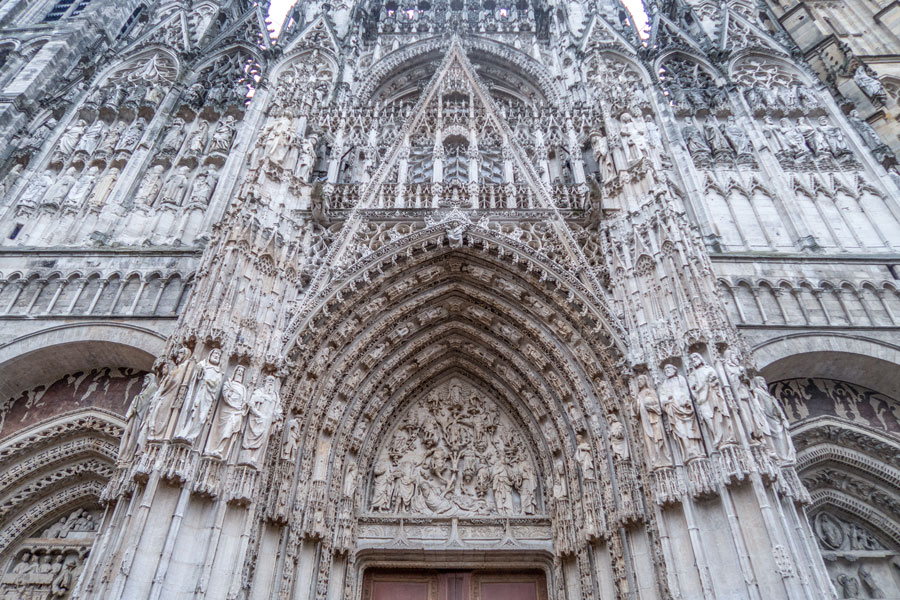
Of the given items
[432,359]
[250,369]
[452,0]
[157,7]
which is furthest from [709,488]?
[157,7]

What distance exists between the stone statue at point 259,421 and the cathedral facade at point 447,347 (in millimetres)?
50

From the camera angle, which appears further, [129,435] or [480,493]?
[480,493]

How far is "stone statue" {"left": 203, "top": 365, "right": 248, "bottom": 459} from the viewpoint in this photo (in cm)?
720

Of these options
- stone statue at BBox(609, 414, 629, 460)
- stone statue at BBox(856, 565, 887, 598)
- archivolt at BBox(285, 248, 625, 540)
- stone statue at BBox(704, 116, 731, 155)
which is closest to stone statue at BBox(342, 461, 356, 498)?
archivolt at BBox(285, 248, 625, 540)

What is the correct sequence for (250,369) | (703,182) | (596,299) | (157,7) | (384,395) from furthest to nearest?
(157,7)
(703,182)
(384,395)
(596,299)
(250,369)

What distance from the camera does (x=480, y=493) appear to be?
971 cm

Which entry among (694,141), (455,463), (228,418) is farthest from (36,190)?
(694,141)

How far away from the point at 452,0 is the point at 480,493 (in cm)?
1834

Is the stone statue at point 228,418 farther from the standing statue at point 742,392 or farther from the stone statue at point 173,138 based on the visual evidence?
the stone statue at point 173,138

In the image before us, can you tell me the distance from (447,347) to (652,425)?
4551mm

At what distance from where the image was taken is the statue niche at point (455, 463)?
9.62 meters

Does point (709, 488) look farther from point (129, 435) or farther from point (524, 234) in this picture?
point (129, 435)

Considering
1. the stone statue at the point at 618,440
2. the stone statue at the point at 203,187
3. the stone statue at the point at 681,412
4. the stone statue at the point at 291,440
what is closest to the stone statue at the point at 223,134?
the stone statue at the point at 203,187

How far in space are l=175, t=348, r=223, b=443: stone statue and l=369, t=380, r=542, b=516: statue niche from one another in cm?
369
